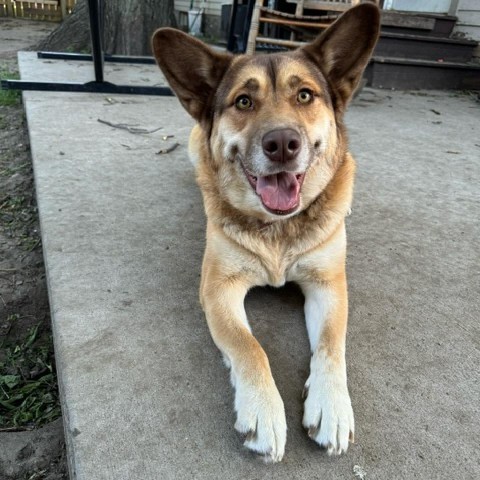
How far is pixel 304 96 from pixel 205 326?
1.22 metres

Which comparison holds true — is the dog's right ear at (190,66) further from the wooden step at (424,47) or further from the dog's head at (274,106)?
the wooden step at (424,47)

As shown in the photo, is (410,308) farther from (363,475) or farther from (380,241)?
(363,475)

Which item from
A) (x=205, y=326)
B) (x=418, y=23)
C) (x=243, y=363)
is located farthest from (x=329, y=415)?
(x=418, y=23)

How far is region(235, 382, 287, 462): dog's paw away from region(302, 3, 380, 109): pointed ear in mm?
1587

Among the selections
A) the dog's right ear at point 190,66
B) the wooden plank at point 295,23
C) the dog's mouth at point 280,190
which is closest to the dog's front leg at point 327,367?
the dog's mouth at point 280,190

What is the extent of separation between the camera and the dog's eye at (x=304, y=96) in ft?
7.15

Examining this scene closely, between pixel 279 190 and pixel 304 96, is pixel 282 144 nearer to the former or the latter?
pixel 279 190

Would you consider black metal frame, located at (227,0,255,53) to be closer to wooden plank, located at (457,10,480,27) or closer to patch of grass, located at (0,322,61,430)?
wooden plank, located at (457,10,480,27)

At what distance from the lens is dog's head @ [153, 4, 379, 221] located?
1.97m

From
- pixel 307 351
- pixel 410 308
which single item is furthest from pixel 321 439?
pixel 410 308

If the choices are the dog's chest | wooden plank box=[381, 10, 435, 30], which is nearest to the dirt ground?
the dog's chest

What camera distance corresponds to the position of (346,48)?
229cm

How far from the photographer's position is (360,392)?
5.57ft

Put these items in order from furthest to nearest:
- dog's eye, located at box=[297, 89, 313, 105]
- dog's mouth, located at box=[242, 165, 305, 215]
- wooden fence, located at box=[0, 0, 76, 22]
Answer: wooden fence, located at box=[0, 0, 76, 22]
dog's eye, located at box=[297, 89, 313, 105]
dog's mouth, located at box=[242, 165, 305, 215]
